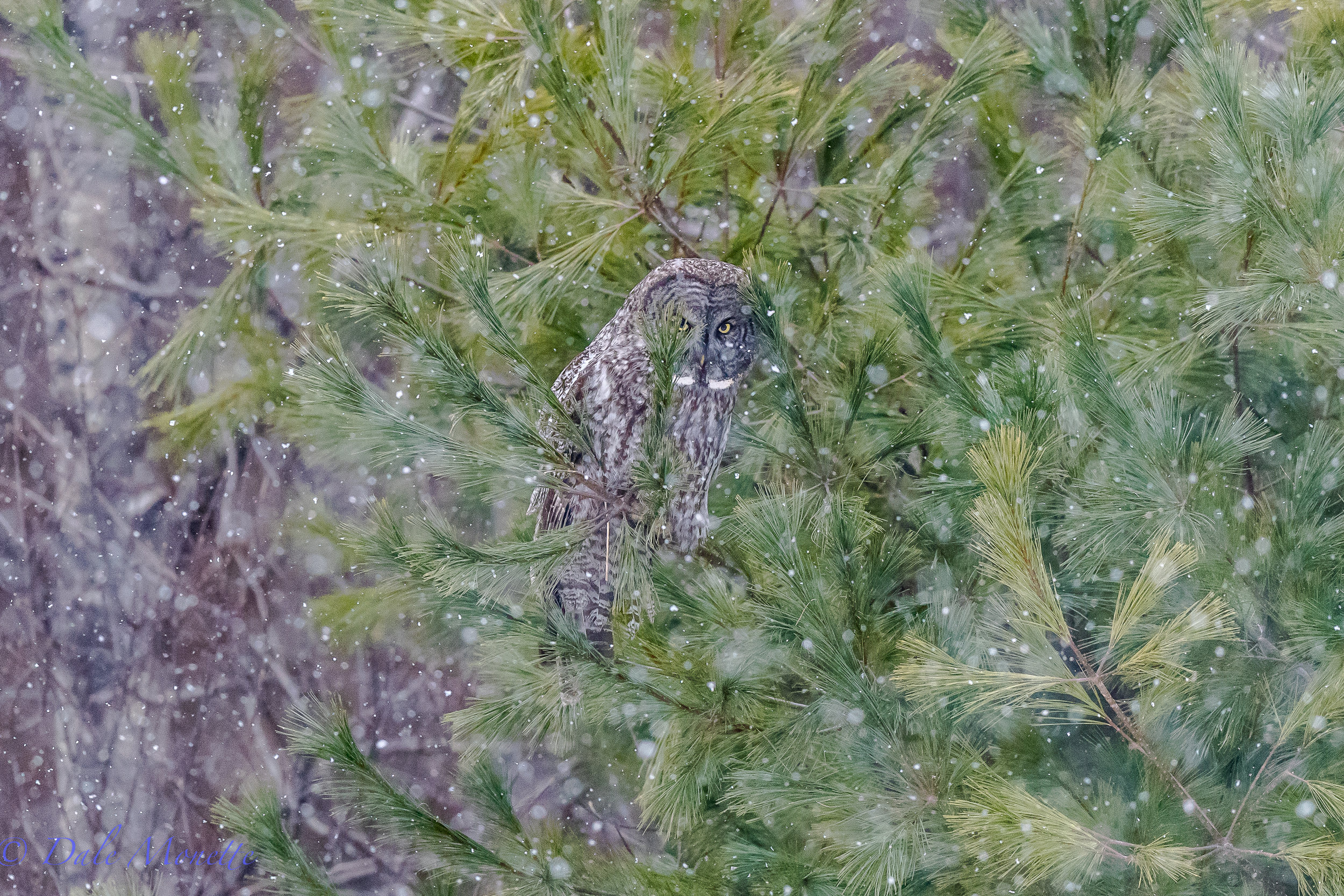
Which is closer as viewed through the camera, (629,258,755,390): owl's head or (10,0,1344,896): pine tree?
(10,0,1344,896): pine tree

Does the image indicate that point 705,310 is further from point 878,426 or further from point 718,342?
point 878,426

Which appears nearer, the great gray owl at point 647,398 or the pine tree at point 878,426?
the pine tree at point 878,426

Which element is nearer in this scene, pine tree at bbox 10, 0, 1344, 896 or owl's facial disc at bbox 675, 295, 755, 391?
pine tree at bbox 10, 0, 1344, 896

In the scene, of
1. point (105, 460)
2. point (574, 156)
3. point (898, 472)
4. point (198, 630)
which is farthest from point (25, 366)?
point (898, 472)

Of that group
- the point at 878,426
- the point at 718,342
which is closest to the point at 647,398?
the point at 718,342
